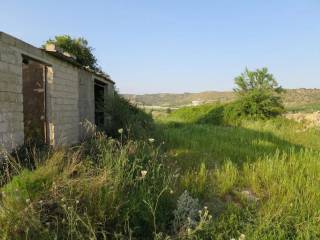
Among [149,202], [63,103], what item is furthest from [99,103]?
[149,202]

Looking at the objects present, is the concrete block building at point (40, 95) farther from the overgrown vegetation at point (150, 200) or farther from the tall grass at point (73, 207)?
the tall grass at point (73, 207)

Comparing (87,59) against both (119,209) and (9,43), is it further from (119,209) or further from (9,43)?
(119,209)

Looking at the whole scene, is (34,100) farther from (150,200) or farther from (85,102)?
(150,200)

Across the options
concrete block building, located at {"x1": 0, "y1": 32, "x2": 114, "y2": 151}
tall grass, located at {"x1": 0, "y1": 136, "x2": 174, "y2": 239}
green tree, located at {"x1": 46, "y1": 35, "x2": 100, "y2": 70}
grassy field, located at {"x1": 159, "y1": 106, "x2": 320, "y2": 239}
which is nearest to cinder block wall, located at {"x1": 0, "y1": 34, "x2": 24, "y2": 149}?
concrete block building, located at {"x1": 0, "y1": 32, "x2": 114, "y2": 151}

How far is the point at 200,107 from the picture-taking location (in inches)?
1138

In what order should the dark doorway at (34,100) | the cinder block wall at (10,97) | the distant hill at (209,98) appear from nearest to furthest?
the cinder block wall at (10,97) < the dark doorway at (34,100) < the distant hill at (209,98)

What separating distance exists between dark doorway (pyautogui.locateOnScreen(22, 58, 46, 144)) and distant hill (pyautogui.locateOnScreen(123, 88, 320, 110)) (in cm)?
3510

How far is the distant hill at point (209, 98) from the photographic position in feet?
165

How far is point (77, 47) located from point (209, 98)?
63510 millimetres

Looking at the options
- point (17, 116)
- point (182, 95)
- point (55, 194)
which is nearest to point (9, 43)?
point (17, 116)

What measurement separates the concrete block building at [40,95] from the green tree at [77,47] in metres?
7.92

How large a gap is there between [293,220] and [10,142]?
181 inches

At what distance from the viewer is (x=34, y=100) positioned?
7.17m

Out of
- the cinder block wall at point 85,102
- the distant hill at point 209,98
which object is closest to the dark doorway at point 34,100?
the cinder block wall at point 85,102
